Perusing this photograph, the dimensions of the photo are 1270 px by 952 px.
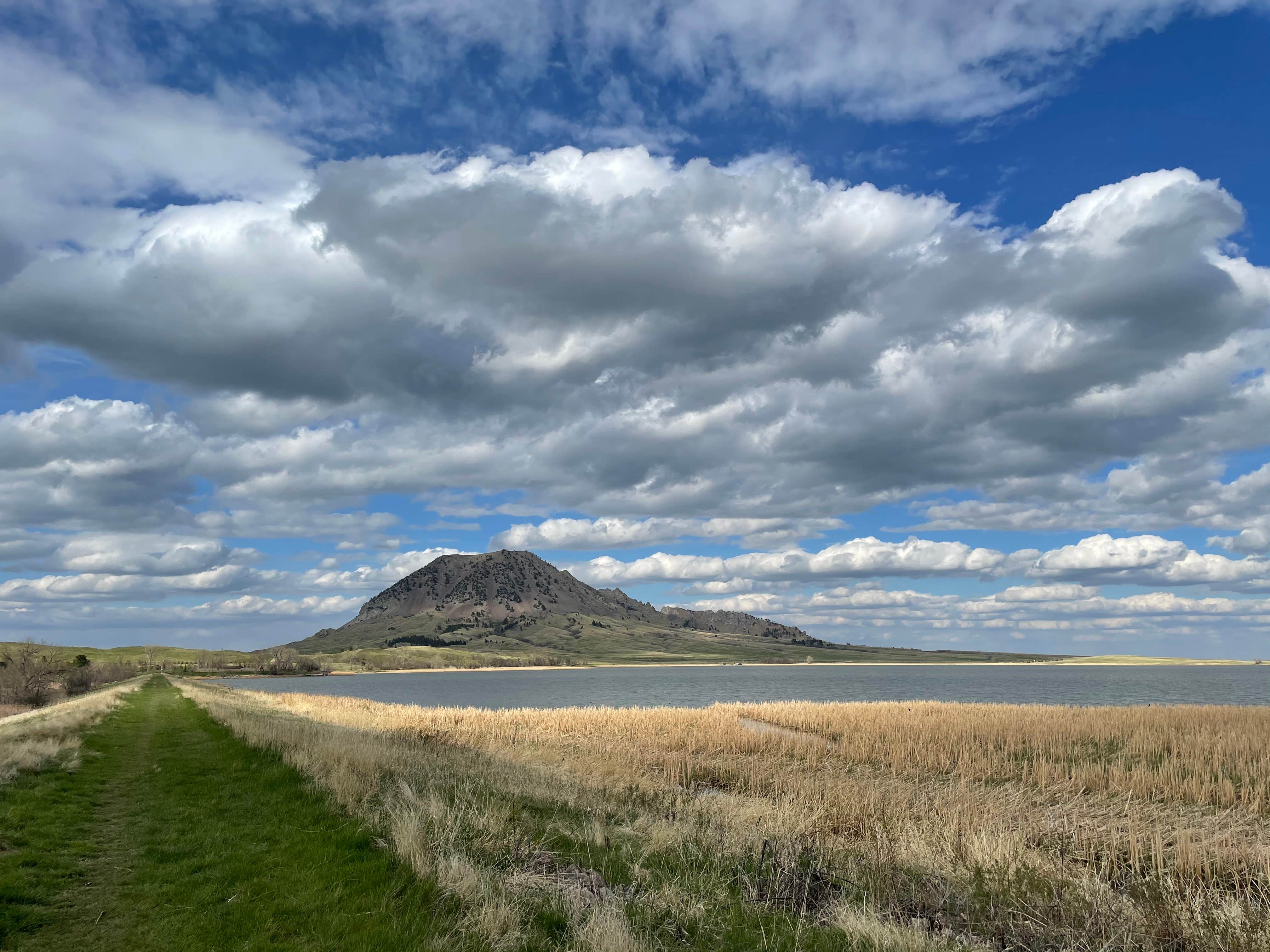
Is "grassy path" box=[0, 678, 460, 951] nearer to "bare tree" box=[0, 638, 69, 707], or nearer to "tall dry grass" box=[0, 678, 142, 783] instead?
"tall dry grass" box=[0, 678, 142, 783]

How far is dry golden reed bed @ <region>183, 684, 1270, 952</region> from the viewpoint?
9.45 meters

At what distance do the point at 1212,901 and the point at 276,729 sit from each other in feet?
94.8

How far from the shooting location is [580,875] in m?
11.1

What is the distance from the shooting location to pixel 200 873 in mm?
11109

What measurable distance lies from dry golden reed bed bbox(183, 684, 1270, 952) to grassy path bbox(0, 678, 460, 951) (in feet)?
2.66

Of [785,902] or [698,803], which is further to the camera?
[698,803]

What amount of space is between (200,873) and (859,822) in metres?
14.0

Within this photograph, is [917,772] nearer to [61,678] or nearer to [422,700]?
[422,700]

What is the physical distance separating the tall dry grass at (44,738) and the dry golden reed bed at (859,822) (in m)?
5.46

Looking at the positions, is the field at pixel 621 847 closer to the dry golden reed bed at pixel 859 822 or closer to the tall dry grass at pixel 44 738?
the dry golden reed bed at pixel 859 822

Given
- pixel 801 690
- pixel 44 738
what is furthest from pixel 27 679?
pixel 801 690

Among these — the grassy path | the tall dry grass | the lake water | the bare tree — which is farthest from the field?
the bare tree

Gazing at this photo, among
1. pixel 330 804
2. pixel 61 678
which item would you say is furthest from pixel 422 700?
pixel 330 804

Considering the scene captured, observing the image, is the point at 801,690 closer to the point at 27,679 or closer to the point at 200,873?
the point at 27,679
